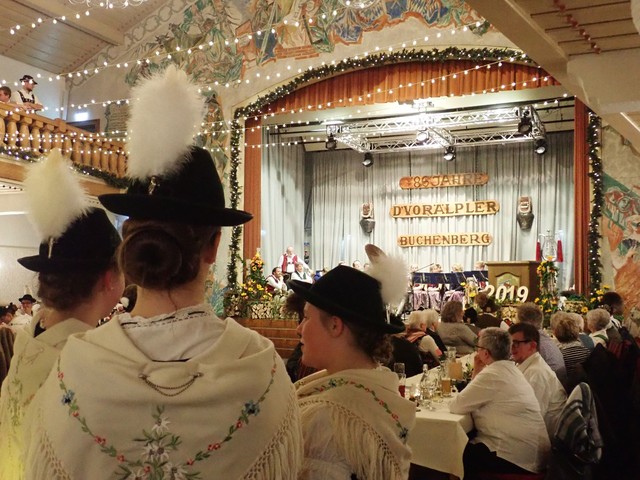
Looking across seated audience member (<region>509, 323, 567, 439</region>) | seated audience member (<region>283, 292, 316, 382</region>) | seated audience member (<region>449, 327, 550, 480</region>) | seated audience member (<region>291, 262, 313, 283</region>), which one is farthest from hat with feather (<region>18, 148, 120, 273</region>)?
seated audience member (<region>291, 262, 313, 283</region>)

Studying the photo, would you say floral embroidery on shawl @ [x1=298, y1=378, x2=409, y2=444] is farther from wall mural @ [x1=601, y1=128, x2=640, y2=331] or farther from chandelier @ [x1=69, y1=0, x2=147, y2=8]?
chandelier @ [x1=69, y1=0, x2=147, y2=8]

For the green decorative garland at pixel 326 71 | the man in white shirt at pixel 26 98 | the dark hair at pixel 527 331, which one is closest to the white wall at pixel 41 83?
the man in white shirt at pixel 26 98

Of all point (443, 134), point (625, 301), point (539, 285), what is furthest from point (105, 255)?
point (443, 134)

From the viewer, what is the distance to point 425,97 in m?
15.0

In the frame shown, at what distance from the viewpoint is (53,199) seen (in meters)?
1.90

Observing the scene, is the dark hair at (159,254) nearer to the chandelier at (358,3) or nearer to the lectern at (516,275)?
the lectern at (516,275)

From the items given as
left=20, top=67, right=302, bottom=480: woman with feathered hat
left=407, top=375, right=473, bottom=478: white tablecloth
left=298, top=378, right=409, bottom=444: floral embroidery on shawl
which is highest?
left=20, top=67, right=302, bottom=480: woman with feathered hat

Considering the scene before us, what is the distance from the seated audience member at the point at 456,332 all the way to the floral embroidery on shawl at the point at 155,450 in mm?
6695

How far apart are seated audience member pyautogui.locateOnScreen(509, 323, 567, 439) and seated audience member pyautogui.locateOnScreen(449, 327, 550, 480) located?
0.47 metres

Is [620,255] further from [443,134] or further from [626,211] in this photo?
[443,134]

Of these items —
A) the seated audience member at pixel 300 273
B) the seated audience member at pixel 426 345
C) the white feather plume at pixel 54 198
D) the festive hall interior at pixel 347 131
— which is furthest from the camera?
the seated audience member at pixel 300 273

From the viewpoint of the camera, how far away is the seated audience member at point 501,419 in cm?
409

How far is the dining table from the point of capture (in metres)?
4.03

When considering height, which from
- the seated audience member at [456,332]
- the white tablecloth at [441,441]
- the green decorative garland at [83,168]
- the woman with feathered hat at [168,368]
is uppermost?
the green decorative garland at [83,168]
